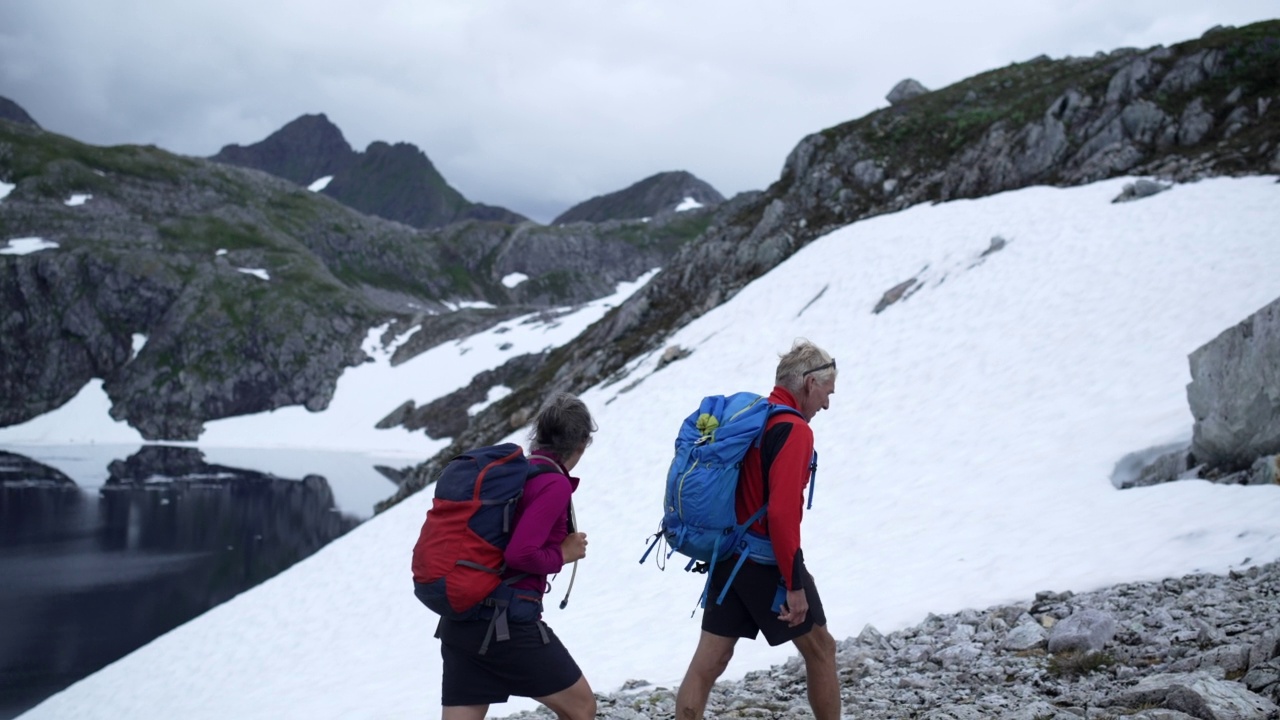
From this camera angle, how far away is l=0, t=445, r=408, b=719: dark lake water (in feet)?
91.0

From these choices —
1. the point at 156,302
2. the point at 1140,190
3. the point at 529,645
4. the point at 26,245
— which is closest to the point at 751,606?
the point at 529,645

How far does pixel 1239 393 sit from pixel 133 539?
5011 centimetres

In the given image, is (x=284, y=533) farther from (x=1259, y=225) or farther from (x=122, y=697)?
(x=1259, y=225)

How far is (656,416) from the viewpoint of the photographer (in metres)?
22.8

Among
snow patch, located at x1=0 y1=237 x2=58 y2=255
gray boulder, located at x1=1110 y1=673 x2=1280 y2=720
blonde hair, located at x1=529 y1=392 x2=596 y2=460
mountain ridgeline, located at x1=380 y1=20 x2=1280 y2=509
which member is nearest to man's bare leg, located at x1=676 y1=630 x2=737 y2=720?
blonde hair, located at x1=529 y1=392 x2=596 y2=460

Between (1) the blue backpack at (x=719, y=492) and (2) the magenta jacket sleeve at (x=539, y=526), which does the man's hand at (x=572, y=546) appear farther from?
(1) the blue backpack at (x=719, y=492)

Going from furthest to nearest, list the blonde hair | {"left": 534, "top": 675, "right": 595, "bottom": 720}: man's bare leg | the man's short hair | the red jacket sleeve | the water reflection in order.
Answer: the water reflection < the man's short hair < the blonde hair < {"left": 534, "top": 675, "right": 595, "bottom": 720}: man's bare leg < the red jacket sleeve

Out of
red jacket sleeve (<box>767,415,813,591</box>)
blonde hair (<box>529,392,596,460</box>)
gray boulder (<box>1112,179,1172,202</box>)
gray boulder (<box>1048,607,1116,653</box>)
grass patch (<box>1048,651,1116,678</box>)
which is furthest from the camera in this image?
gray boulder (<box>1112,179,1172,202</box>)

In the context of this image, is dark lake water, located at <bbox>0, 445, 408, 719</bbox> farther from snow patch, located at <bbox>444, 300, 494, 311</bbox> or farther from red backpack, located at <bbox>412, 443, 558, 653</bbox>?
snow patch, located at <bbox>444, 300, 494, 311</bbox>

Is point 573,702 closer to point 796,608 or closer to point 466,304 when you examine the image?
point 796,608

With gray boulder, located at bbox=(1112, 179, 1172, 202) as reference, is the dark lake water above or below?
below

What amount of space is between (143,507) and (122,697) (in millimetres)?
41191

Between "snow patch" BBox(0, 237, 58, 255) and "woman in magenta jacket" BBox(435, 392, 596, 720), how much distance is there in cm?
13419

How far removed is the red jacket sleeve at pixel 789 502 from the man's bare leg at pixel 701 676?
2.16 feet
